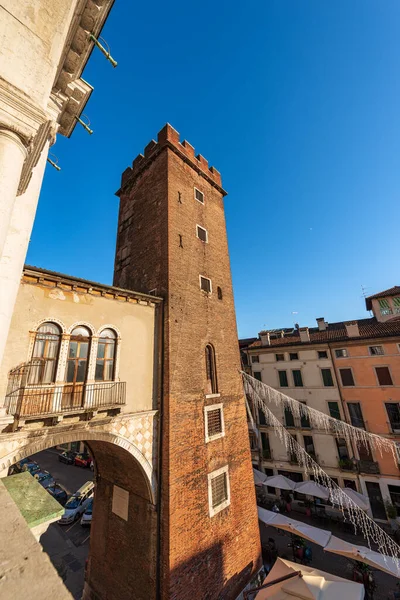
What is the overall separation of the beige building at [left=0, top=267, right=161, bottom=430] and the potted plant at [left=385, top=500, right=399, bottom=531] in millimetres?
19907

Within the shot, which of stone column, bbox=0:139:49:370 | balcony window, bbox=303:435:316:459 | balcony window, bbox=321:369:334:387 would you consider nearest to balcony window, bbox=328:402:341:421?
balcony window, bbox=321:369:334:387

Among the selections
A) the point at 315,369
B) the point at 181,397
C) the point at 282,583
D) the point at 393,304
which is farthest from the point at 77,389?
the point at 393,304

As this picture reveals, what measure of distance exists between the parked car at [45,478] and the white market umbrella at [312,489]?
22358mm

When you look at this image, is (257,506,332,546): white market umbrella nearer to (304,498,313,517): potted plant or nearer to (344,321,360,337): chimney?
(304,498,313,517): potted plant

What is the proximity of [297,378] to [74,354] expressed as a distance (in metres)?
21.2

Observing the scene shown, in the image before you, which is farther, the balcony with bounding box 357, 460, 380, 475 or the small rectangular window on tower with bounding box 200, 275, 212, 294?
the balcony with bounding box 357, 460, 380, 475

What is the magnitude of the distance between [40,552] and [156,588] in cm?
1062

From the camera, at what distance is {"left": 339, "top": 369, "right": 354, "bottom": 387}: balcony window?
2194cm

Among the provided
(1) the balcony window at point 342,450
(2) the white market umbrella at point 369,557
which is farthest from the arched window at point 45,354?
(1) the balcony window at point 342,450

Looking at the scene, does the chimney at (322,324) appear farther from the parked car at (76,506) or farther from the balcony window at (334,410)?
the parked car at (76,506)

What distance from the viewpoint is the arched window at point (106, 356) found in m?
9.30

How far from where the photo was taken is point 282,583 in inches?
371

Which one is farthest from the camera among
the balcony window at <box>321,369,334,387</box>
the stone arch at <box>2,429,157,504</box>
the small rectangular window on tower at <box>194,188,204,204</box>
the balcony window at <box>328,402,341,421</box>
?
the balcony window at <box>321,369,334,387</box>

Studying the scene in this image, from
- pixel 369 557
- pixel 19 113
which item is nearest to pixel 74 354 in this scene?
pixel 19 113
